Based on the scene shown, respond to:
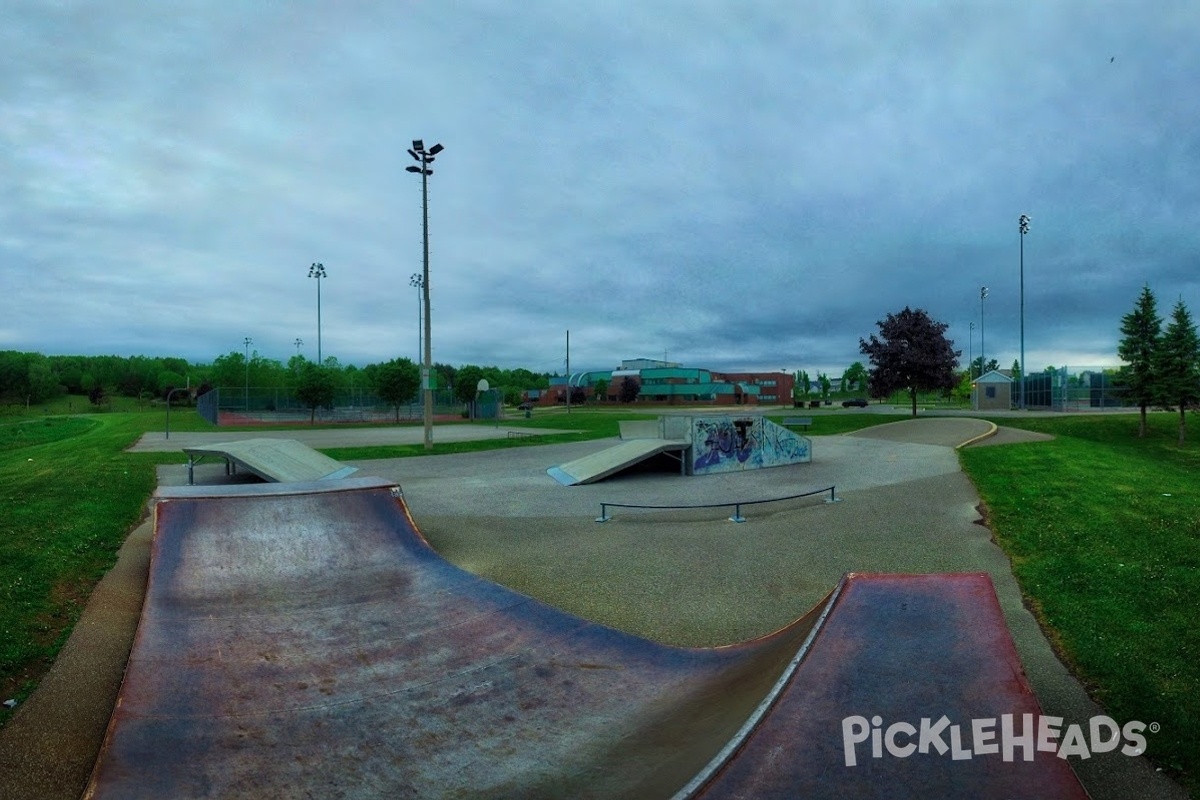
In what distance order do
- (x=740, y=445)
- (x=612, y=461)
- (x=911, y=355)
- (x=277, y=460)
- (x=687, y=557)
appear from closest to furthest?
(x=687, y=557)
(x=277, y=460)
(x=612, y=461)
(x=740, y=445)
(x=911, y=355)

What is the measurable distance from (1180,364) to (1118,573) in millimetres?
24816

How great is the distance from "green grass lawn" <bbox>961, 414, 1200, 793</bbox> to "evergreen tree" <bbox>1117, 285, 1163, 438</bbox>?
11861 millimetres

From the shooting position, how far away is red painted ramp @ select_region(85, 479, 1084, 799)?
3092 millimetres

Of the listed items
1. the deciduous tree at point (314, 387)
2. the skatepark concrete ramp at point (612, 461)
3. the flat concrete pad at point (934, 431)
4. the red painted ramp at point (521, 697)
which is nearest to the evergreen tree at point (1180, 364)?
the flat concrete pad at point (934, 431)

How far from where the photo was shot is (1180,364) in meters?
24.7

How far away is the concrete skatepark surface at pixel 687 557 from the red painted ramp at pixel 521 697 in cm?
51

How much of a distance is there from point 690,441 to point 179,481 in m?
12.1

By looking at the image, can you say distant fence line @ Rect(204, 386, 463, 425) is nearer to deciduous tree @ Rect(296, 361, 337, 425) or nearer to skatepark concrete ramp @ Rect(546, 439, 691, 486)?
deciduous tree @ Rect(296, 361, 337, 425)

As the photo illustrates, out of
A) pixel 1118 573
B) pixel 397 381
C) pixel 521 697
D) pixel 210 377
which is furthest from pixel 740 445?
pixel 210 377

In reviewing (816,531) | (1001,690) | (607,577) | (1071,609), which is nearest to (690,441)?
(816,531)

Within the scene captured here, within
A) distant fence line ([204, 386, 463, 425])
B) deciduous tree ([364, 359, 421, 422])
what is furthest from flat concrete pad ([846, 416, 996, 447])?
distant fence line ([204, 386, 463, 425])

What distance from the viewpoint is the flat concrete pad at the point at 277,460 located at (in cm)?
1276

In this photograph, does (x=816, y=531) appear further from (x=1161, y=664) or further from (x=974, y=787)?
(x=974, y=787)

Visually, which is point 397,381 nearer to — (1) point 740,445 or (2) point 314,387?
(2) point 314,387
